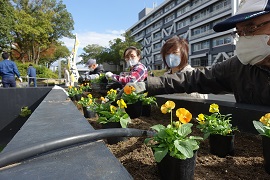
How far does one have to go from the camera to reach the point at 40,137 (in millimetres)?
899

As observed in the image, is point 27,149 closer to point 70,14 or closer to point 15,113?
point 15,113

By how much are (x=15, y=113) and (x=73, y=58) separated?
689 centimetres

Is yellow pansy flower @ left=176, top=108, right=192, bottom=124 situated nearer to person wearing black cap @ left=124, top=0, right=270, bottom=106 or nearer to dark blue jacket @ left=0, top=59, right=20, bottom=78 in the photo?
person wearing black cap @ left=124, top=0, right=270, bottom=106

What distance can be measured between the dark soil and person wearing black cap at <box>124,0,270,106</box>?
434 mm

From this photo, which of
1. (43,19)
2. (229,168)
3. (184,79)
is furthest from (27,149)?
(43,19)

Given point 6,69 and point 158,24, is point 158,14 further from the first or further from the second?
point 6,69

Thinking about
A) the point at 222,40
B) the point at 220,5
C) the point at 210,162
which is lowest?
the point at 210,162

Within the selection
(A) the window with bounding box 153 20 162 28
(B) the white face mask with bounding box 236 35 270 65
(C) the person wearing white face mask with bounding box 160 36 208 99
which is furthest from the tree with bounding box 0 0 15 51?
(A) the window with bounding box 153 20 162 28

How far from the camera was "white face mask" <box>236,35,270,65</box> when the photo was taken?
1.37 m

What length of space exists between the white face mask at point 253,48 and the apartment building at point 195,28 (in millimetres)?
27354

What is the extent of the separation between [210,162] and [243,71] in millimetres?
883

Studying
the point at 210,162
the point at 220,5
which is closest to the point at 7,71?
the point at 210,162

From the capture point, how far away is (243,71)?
1651mm

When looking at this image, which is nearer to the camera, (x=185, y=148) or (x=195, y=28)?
(x=185, y=148)
